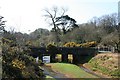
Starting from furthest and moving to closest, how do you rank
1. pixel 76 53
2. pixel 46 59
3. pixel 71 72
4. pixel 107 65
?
pixel 76 53 → pixel 46 59 → pixel 107 65 → pixel 71 72

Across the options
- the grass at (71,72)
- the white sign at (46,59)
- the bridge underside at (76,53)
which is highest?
the bridge underside at (76,53)

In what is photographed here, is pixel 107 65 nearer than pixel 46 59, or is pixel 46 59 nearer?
pixel 107 65

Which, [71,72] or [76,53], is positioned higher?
[76,53]

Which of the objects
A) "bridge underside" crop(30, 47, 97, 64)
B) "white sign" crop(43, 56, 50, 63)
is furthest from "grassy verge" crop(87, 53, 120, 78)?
"white sign" crop(43, 56, 50, 63)

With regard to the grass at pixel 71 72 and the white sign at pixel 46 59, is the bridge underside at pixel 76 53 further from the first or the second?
the grass at pixel 71 72

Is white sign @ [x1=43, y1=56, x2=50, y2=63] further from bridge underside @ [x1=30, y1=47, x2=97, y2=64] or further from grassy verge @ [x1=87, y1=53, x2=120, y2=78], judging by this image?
grassy verge @ [x1=87, y1=53, x2=120, y2=78]

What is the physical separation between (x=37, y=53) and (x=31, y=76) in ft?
98.0

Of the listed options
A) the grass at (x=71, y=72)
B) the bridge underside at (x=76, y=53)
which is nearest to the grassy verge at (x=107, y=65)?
the grass at (x=71, y=72)

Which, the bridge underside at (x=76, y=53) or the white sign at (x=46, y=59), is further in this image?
the bridge underside at (x=76, y=53)

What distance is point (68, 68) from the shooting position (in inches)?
1510

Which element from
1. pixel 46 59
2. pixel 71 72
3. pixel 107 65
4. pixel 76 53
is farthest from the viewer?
pixel 76 53

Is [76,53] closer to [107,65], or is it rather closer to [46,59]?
[46,59]

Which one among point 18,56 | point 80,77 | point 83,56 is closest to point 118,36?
point 83,56

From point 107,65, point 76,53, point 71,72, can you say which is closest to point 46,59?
point 76,53
